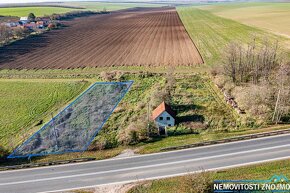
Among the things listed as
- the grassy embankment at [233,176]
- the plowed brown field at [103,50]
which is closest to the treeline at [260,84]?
the grassy embankment at [233,176]

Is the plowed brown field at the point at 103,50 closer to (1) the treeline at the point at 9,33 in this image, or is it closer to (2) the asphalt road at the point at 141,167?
(1) the treeline at the point at 9,33

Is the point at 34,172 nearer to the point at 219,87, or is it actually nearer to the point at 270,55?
the point at 219,87

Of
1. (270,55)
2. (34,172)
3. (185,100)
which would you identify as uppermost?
(270,55)

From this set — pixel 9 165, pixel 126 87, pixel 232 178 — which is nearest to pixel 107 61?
pixel 126 87

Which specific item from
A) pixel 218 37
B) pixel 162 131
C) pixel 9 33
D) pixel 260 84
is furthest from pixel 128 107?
pixel 9 33

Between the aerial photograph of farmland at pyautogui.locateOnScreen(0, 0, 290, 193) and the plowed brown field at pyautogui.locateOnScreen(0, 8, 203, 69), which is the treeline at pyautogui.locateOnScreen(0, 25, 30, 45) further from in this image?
the aerial photograph of farmland at pyautogui.locateOnScreen(0, 0, 290, 193)
